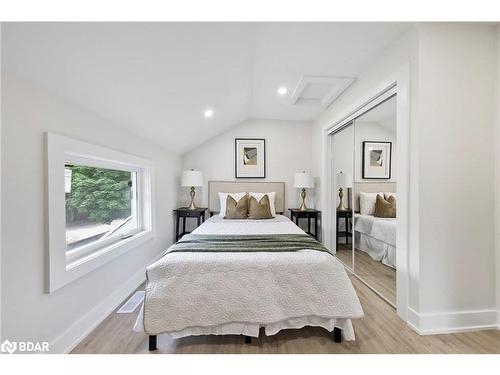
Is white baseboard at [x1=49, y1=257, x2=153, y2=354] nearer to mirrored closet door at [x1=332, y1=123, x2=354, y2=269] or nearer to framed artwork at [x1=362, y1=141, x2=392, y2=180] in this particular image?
mirrored closet door at [x1=332, y1=123, x2=354, y2=269]

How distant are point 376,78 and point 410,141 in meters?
0.81

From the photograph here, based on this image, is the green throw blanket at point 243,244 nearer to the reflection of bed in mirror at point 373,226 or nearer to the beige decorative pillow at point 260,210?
the reflection of bed in mirror at point 373,226

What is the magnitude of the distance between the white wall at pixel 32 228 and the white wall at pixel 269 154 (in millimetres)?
2317

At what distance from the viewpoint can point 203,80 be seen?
206 centimetres

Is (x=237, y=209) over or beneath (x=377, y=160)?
beneath

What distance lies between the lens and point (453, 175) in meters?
1.59

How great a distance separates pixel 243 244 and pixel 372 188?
1553 mm

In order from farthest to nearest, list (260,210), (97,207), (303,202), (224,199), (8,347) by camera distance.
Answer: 1. (303,202)
2. (224,199)
3. (260,210)
4. (97,207)
5. (8,347)

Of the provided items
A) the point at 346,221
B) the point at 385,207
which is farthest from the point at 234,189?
the point at 385,207

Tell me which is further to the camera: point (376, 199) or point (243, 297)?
point (376, 199)

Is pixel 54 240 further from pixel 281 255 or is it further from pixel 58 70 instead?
pixel 281 255

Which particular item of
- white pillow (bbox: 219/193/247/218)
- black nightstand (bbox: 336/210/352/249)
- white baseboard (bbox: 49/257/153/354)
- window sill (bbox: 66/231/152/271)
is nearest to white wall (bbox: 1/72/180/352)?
white baseboard (bbox: 49/257/153/354)

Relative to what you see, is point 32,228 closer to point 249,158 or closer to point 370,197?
point 370,197
